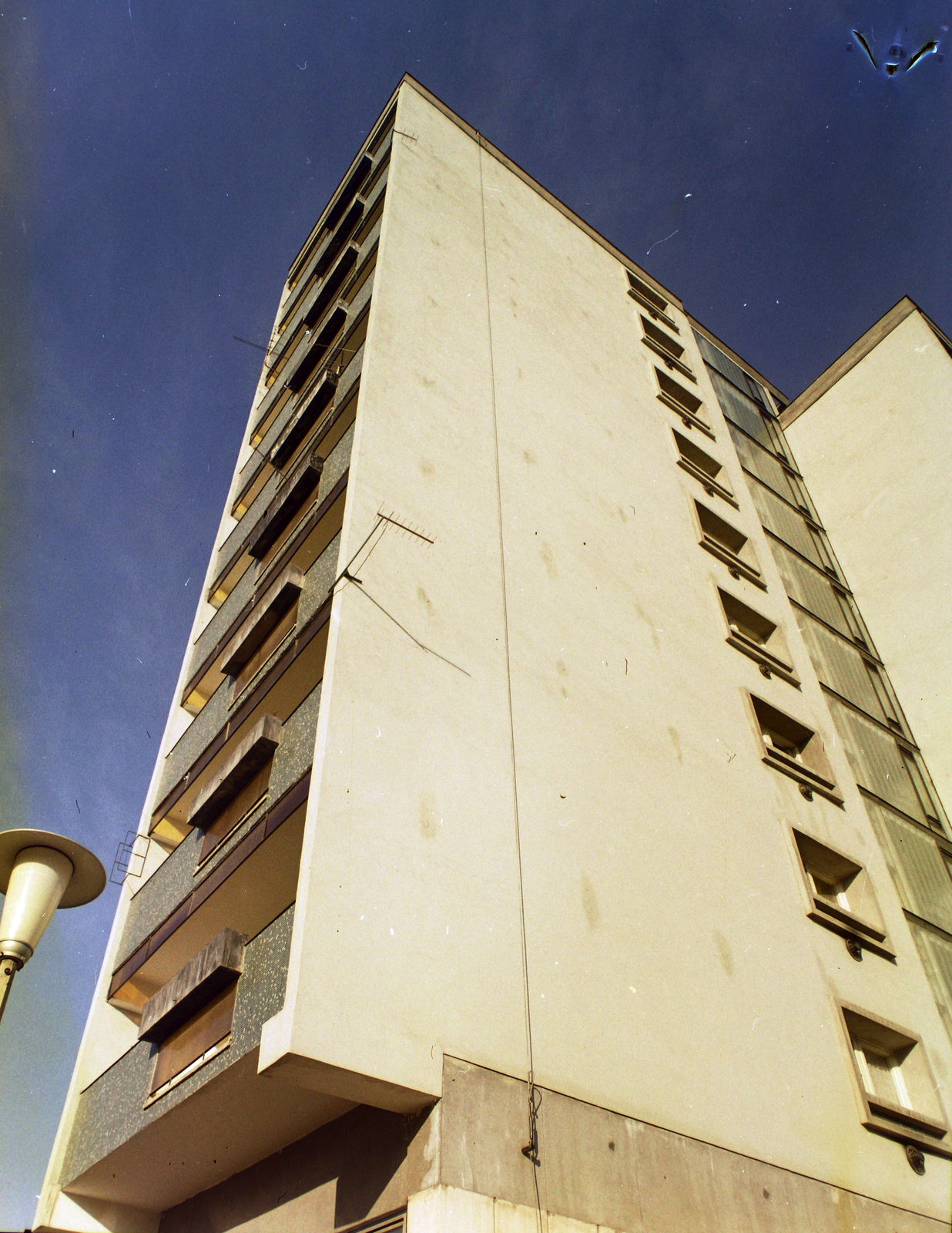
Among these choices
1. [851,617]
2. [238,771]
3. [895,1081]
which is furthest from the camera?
[851,617]

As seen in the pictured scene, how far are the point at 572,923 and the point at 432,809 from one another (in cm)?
188

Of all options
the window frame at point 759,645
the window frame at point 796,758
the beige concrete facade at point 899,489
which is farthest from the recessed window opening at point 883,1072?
the beige concrete facade at point 899,489

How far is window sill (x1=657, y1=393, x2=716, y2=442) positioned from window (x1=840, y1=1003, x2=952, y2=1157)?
47.5ft

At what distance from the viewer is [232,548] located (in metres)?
18.5

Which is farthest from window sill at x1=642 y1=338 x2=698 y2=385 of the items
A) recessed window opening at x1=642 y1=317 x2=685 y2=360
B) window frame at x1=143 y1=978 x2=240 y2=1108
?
window frame at x1=143 y1=978 x2=240 y2=1108

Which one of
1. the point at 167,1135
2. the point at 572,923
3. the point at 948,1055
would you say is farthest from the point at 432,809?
the point at 948,1055

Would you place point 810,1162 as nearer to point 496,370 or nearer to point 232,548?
point 496,370

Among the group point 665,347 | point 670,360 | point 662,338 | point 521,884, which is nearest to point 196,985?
point 521,884

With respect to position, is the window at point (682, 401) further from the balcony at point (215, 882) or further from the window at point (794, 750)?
the balcony at point (215, 882)

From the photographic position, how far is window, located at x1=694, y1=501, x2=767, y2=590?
18.2 meters

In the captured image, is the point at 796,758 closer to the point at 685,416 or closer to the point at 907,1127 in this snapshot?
the point at 907,1127

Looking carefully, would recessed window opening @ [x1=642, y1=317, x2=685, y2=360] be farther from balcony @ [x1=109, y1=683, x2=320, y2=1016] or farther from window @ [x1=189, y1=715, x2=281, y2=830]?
balcony @ [x1=109, y1=683, x2=320, y2=1016]

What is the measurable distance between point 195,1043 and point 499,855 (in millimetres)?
3441

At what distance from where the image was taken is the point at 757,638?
17.9m
